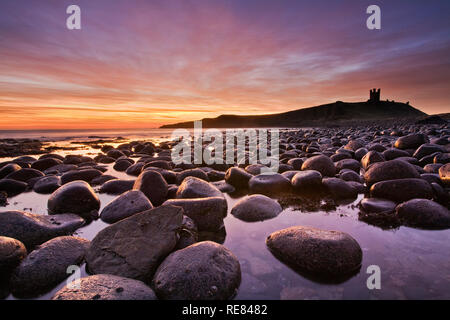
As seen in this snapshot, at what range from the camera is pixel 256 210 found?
359 cm

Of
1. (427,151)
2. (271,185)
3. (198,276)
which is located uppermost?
(427,151)

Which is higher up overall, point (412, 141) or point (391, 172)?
point (412, 141)

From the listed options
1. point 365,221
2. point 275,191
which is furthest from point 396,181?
point 275,191

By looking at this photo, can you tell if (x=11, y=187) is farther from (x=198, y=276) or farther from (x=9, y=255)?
(x=198, y=276)

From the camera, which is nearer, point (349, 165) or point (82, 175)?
point (82, 175)

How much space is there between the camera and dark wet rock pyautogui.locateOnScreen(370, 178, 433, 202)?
12.5 ft

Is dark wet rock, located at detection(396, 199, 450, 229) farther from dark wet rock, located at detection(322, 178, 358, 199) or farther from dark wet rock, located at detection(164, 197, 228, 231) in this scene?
dark wet rock, located at detection(164, 197, 228, 231)

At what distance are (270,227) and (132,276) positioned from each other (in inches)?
72.3

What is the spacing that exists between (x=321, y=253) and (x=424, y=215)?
6.19 ft

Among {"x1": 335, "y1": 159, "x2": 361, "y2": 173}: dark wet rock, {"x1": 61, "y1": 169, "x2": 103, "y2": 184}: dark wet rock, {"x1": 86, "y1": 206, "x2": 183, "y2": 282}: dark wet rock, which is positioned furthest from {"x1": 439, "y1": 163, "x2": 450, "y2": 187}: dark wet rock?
{"x1": 61, "y1": 169, "x2": 103, "y2": 184}: dark wet rock

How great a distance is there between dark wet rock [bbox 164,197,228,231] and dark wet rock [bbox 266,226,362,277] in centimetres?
96

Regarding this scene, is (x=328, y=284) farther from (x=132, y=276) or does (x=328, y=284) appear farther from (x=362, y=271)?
(x=132, y=276)

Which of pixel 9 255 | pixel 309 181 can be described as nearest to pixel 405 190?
pixel 309 181

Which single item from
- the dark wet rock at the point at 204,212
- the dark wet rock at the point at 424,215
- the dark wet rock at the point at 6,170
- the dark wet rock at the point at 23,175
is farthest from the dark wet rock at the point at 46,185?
the dark wet rock at the point at 424,215
